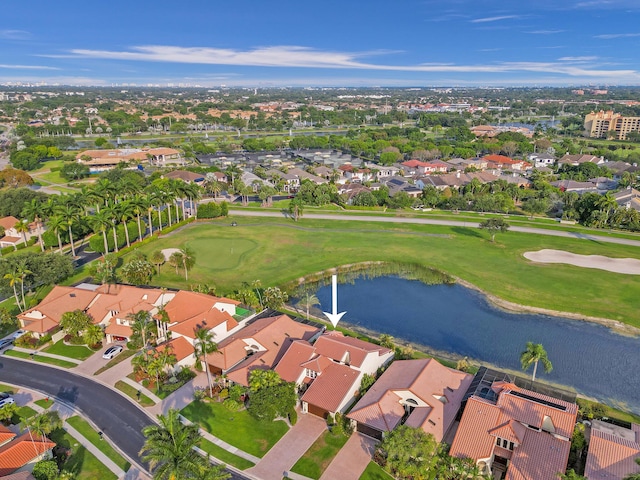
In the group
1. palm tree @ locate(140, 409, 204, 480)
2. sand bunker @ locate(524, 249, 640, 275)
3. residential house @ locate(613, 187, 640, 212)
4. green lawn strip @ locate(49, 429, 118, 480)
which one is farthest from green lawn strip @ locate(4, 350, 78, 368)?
residential house @ locate(613, 187, 640, 212)

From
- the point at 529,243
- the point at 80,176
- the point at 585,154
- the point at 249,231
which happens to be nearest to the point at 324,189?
the point at 249,231

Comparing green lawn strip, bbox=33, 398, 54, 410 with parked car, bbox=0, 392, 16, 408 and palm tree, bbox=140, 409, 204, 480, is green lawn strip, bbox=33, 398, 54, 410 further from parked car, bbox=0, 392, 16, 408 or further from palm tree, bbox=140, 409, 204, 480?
palm tree, bbox=140, 409, 204, 480

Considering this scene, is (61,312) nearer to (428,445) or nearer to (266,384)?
(266,384)

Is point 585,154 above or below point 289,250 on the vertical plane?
above

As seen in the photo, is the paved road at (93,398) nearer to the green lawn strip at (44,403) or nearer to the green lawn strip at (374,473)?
the green lawn strip at (44,403)

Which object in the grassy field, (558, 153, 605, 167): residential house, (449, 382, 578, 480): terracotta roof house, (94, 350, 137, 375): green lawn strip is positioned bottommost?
(94, 350, 137, 375): green lawn strip

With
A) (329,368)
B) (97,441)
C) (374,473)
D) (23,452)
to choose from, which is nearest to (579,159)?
(329,368)
